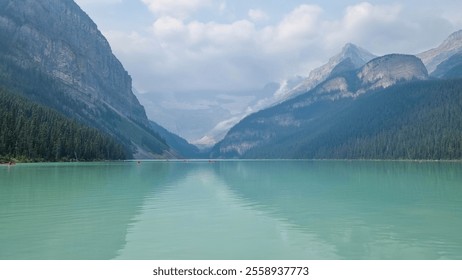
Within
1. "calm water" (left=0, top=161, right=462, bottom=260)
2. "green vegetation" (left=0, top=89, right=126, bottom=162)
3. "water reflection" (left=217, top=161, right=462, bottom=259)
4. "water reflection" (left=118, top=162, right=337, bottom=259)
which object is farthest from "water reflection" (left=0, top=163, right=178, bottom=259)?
"green vegetation" (left=0, top=89, right=126, bottom=162)

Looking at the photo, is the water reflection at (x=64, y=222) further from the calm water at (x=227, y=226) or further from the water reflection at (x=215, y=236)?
the water reflection at (x=215, y=236)

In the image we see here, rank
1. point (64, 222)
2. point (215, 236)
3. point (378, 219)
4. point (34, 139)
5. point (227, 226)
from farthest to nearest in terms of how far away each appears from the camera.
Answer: point (34, 139)
point (378, 219)
point (64, 222)
point (227, 226)
point (215, 236)

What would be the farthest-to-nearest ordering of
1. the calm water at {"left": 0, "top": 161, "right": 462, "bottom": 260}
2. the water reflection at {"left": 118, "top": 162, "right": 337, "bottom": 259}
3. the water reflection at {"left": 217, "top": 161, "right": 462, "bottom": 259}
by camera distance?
the water reflection at {"left": 217, "top": 161, "right": 462, "bottom": 259} < the calm water at {"left": 0, "top": 161, "right": 462, "bottom": 260} < the water reflection at {"left": 118, "top": 162, "right": 337, "bottom": 259}

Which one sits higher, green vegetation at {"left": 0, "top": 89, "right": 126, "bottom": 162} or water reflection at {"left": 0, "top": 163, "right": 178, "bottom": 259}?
green vegetation at {"left": 0, "top": 89, "right": 126, "bottom": 162}

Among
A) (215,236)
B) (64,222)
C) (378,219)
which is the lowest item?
(215,236)

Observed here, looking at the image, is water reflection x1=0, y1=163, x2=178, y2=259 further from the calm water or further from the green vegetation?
the green vegetation

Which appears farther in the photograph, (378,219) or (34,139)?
(34,139)

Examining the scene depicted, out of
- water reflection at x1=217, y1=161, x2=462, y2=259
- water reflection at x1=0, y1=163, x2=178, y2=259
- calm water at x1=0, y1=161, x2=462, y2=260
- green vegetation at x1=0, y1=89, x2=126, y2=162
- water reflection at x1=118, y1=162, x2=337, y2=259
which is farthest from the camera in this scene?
green vegetation at x1=0, y1=89, x2=126, y2=162

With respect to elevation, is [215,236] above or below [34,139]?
below

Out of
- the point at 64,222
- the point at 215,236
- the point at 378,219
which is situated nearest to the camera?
the point at 215,236

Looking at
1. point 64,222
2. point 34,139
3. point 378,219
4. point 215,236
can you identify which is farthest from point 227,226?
point 34,139

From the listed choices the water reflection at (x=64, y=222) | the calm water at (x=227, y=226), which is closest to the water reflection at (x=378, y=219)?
the calm water at (x=227, y=226)

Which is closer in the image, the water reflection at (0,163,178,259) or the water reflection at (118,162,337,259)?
the water reflection at (118,162,337,259)

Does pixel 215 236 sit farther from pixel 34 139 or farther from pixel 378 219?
pixel 34 139
